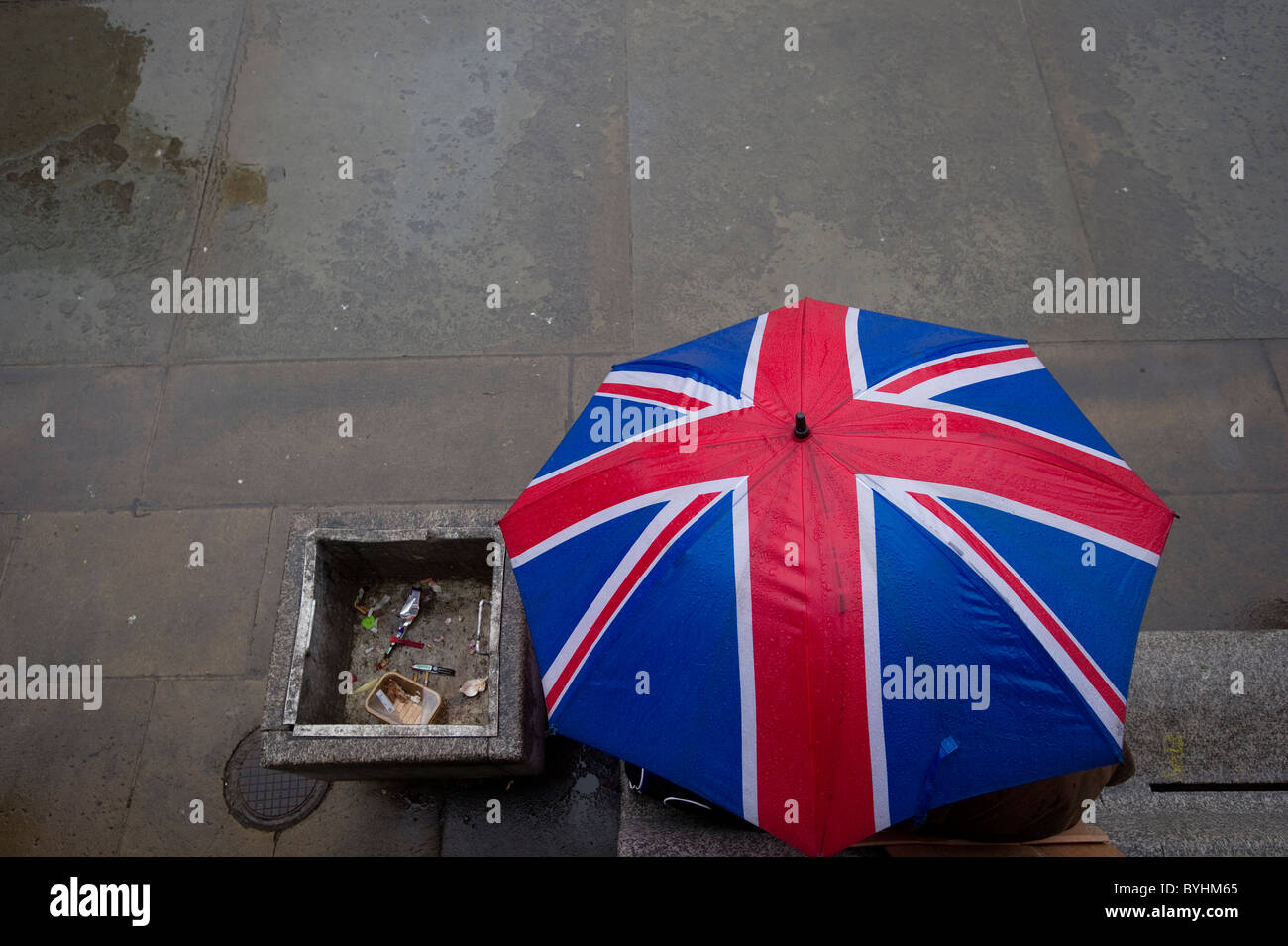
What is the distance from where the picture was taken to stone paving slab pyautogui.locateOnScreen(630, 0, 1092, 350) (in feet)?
19.0

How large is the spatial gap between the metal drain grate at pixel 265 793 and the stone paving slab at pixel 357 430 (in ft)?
4.93

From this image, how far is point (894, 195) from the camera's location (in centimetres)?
614

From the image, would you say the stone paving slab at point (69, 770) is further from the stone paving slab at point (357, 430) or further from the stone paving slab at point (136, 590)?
the stone paving slab at point (357, 430)

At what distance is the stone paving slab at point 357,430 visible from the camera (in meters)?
5.21

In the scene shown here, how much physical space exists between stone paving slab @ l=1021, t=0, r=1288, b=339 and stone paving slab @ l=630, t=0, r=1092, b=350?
256mm

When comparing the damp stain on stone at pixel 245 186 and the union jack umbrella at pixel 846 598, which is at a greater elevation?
the damp stain on stone at pixel 245 186

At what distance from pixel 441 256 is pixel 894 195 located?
3177mm

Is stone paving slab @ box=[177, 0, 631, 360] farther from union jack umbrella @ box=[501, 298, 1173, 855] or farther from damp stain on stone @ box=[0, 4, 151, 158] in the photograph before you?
union jack umbrella @ box=[501, 298, 1173, 855]

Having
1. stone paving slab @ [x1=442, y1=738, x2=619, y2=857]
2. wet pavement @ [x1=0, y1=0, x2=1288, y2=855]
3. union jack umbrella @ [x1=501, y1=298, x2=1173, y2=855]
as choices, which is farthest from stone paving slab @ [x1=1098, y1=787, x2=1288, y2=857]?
stone paving slab @ [x1=442, y1=738, x2=619, y2=857]

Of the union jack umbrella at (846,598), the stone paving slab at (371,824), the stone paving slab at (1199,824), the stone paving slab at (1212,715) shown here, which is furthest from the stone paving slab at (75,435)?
the stone paving slab at (1212,715)

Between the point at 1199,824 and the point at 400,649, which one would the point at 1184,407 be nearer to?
the point at 1199,824

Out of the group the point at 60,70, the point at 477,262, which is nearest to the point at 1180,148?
the point at 477,262

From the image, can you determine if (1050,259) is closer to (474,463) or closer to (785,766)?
(474,463)

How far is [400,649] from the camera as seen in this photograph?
13.3 feet
